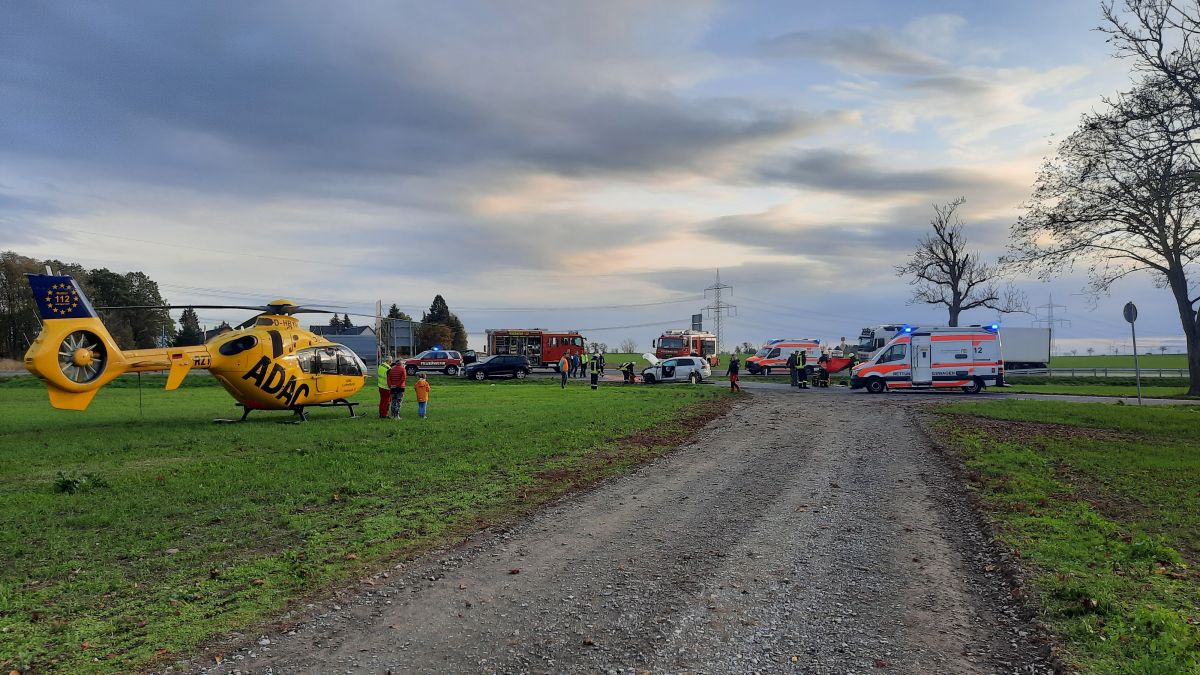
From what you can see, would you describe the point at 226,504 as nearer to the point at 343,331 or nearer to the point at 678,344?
the point at 678,344

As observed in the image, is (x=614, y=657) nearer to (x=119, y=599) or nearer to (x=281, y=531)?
(x=119, y=599)

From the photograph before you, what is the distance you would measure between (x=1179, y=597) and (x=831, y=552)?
116 inches

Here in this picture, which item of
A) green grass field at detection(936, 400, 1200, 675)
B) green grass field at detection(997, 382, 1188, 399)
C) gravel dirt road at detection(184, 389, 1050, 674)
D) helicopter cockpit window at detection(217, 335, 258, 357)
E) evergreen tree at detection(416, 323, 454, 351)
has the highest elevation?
evergreen tree at detection(416, 323, 454, 351)

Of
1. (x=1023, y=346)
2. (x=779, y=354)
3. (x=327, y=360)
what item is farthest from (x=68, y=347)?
(x=1023, y=346)

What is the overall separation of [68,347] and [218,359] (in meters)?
3.30

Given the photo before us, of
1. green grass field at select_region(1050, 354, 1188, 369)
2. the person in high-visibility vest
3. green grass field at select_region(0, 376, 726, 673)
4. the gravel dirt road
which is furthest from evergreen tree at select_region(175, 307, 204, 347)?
green grass field at select_region(1050, 354, 1188, 369)

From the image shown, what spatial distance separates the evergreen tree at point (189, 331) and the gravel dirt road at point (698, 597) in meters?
74.8

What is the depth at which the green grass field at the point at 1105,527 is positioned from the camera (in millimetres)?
5215

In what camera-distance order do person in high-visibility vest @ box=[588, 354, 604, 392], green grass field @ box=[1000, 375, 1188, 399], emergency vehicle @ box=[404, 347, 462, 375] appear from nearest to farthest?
green grass field @ box=[1000, 375, 1188, 399] → person in high-visibility vest @ box=[588, 354, 604, 392] → emergency vehicle @ box=[404, 347, 462, 375]

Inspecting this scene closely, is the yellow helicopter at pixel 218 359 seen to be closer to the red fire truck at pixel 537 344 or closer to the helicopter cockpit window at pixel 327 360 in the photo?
the helicopter cockpit window at pixel 327 360

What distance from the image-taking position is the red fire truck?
2122 inches

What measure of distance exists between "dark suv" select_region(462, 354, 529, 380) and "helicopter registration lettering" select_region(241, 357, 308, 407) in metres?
23.0

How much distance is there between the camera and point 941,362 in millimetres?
30734

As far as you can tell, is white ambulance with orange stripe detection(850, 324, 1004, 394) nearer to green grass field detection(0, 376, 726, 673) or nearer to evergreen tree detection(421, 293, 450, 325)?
green grass field detection(0, 376, 726, 673)
